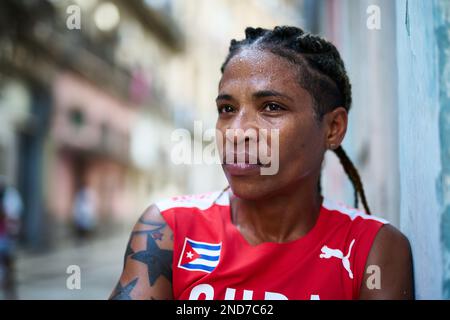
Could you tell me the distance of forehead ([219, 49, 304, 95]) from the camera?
74.7 inches

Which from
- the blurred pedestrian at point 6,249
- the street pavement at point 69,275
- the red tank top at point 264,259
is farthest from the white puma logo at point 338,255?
the blurred pedestrian at point 6,249

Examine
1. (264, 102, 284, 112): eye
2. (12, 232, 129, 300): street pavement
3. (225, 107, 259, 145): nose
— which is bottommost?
(12, 232, 129, 300): street pavement

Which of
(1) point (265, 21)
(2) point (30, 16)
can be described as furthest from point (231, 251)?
(1) point (265, 21)

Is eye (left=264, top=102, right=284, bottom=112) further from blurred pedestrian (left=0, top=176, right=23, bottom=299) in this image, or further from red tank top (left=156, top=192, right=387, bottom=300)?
blurred pedestrian (left=0, top=176, right=23, bottom=299)

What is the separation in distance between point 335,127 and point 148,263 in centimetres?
88

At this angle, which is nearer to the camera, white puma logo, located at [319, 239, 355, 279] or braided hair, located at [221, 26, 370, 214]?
white puma logo, located at [319, 239, 355, 279]

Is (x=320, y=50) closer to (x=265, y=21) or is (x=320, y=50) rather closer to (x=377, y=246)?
(x=377, y=246)

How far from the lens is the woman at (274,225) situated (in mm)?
1827

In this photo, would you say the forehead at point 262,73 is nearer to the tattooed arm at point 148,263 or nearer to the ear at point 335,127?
the ear at point 335,127

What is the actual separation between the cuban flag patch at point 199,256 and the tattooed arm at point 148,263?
52 mm

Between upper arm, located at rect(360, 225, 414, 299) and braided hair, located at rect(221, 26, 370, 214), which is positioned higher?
braided hair, located at rect(221, 26, 370, 214)

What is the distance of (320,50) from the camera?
2.05 meters

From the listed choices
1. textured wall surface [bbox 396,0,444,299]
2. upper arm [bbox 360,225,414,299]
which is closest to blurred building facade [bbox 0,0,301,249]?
textured wall surface [bbox 396,0,444,299]

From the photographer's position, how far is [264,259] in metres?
1.87
